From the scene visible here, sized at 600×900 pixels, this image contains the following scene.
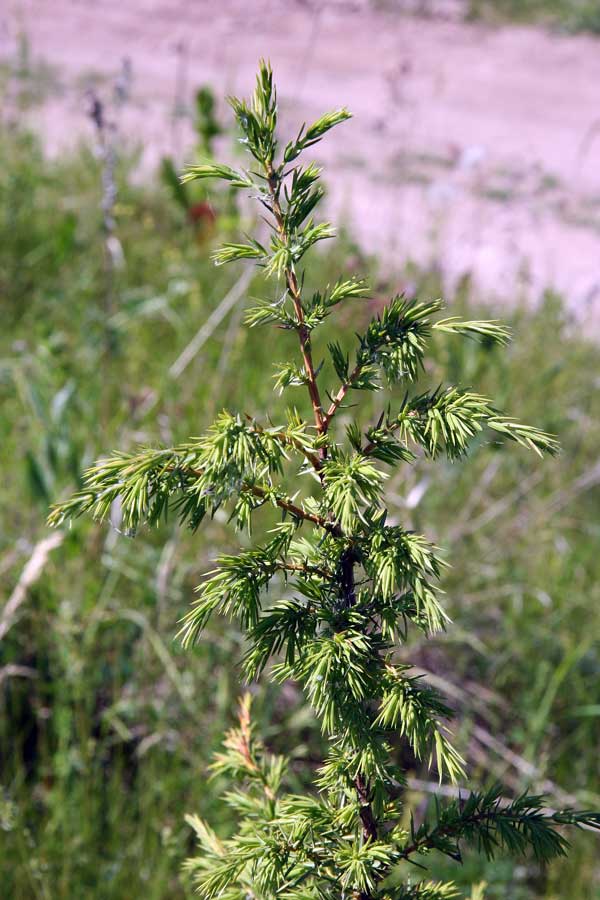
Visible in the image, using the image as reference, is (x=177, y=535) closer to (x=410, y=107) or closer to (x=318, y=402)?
(x=318, y=402)

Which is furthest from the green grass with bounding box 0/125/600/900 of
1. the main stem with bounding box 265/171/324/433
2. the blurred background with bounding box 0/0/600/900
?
the main stem with bounding box 265/171/324/433

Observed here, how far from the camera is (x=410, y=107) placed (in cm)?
435

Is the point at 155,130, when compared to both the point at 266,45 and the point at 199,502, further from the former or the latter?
the point at 199,502

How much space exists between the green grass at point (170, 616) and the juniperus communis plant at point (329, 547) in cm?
87

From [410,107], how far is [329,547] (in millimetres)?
4003

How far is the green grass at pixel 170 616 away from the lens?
77.0 inches

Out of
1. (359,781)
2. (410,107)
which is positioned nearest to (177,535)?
(359,781)

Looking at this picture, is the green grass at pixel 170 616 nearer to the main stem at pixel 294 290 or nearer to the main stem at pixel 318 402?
the main stem at pixel 318 402

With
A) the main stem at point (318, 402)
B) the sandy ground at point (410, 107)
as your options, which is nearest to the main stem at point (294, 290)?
the main stem at point (318, 402)

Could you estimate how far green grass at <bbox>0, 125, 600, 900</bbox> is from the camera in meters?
1.96

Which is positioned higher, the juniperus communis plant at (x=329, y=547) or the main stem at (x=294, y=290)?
the main stem at (x=294, y=290)

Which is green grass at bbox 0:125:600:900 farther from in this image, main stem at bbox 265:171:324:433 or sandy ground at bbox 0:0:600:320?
main stem at bbox 265:171:324:433

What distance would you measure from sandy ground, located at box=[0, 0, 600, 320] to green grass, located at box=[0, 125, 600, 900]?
3.13 ft

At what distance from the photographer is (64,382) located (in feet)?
10.5
